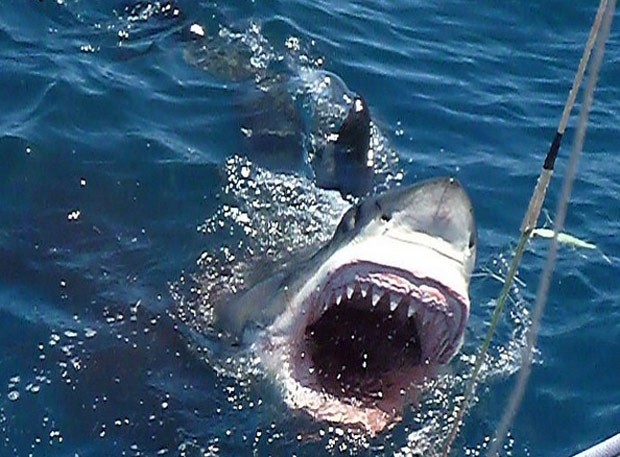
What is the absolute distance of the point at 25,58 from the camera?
259 inches

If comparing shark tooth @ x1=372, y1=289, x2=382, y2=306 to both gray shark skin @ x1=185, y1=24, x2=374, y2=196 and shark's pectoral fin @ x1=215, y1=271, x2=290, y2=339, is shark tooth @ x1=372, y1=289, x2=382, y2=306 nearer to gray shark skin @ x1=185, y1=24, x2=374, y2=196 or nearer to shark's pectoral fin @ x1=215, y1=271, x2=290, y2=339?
shark's pectoral fin @ x1=215, y1=271, x2=290, y2=339

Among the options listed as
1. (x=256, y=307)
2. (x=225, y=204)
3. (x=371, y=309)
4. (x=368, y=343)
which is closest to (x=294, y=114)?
(x=225, y=204)

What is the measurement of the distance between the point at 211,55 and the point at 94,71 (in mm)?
726

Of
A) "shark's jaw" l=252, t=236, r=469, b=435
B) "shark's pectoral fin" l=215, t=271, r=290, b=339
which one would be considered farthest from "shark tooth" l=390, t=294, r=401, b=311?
"shark's pectoral fin" l=215, t=271, r=290, b=339

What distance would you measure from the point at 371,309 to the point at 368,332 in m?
0.21

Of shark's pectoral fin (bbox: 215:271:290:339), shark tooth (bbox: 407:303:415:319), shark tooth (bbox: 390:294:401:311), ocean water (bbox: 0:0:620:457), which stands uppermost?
shark tooth (bbox: 390:294:401:311)

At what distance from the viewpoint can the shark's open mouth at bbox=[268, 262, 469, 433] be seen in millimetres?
3957

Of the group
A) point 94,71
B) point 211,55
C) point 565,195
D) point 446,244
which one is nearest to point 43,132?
point 94,71

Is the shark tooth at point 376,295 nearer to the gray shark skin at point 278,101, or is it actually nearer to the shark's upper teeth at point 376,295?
the shark's upper teeth at point 376,295

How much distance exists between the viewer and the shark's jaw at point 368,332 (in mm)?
→ 3912

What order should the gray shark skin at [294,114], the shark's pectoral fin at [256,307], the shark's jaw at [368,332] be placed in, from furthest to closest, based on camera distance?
the gray shark skin at [294,114] < the shark's pectoral fin at [256,307] < the shark's jaw at [368,332]

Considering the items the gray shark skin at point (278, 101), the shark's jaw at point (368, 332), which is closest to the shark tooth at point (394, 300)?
the shark's jaw at point (368, 332)

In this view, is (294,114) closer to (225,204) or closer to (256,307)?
(225,204)

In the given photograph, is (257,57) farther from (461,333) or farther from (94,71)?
(461,333)
